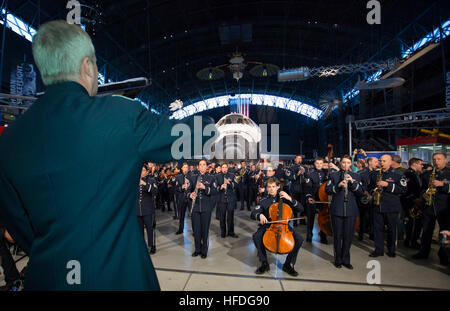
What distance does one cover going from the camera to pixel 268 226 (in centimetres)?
455

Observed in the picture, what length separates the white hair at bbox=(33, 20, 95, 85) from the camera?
83cm

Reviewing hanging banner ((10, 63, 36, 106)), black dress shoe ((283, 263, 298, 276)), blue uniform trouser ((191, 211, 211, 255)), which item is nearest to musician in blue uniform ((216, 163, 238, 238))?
blue uniform trouser ((191, 211, 211, 255))

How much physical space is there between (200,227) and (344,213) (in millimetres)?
3348

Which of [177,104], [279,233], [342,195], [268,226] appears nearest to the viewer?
[177,104]

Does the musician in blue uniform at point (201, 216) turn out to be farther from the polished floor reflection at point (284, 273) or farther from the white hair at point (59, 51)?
the white hair at point (59, 51)

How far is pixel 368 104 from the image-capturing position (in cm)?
2250

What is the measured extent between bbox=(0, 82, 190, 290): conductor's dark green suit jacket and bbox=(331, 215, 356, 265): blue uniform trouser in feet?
16.2

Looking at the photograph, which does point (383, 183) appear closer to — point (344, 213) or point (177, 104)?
point (344, 213)

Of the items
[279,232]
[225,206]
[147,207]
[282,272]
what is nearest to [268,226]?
[279,232]

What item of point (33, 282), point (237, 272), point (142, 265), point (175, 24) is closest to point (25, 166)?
point (33, 282)

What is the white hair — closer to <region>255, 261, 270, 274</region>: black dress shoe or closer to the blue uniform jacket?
<region>255, 261, 270, 274</region>: black dress shoe

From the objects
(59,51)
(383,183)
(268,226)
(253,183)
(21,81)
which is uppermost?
(21,81)

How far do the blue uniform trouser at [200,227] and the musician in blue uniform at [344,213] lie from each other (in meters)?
2.93

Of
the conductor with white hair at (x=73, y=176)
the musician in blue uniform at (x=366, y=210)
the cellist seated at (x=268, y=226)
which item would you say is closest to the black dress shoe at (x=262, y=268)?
the cellist seated at (x=268, y=226)
